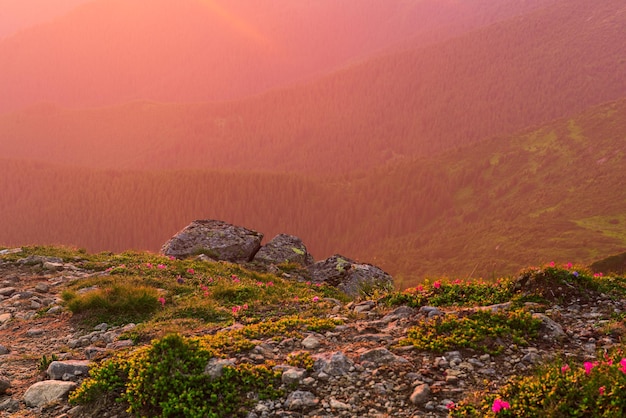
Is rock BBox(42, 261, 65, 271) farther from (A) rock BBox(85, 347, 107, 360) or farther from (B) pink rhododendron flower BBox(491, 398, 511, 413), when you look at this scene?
(B) pink rhododendron flower BBox(491, 398, 511, 413)

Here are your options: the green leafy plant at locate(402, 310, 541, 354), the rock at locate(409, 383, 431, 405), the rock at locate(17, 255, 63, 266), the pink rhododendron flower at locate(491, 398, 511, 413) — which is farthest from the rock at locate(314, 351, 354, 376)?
the rock at locate(17, 255, 63, 266)

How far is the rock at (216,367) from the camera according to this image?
6.52m

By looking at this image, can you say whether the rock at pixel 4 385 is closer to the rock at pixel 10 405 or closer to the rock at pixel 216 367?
the rock at pixel 10 405

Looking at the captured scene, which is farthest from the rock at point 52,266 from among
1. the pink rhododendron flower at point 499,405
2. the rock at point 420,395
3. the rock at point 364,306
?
the pink rhododendron flower at point 499,405

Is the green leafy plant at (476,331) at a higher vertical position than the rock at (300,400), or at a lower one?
higher

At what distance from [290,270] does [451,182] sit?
90.9m

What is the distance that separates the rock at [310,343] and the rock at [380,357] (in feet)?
3.47

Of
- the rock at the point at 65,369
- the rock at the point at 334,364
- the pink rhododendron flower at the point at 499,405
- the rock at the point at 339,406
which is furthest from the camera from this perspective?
the rock at the point at 65,369

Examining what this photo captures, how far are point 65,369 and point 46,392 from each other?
640 millimetres

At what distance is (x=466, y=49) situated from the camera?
626 ft

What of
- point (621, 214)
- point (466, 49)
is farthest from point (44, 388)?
point (466, 49)

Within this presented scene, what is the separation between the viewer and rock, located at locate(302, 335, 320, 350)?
779 centimetres

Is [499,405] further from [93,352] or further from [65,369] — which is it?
[93,352]

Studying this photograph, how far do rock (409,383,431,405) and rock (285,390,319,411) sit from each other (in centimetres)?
134
